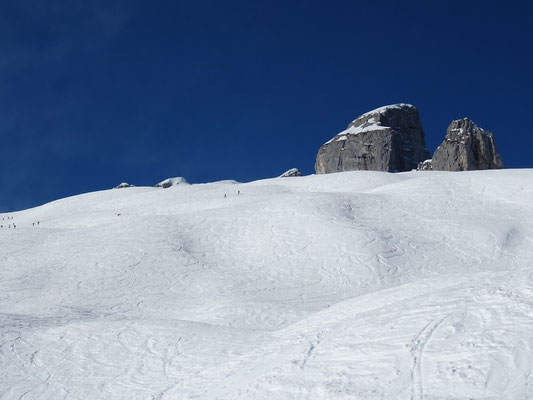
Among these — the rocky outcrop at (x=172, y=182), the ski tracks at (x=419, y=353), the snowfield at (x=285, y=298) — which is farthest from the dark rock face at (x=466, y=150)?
the ski tracks at (x=419, y=353)

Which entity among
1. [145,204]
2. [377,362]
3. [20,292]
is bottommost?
[377,362]

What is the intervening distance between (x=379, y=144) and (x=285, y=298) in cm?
9184

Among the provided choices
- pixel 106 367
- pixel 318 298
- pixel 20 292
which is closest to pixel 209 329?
pixel 106 367

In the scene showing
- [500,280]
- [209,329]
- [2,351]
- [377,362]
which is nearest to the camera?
[377,362]

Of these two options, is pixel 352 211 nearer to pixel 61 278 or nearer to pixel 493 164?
pixel 61 278

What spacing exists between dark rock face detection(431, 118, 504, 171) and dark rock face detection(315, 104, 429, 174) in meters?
18.3

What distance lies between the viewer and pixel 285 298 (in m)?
Result: 20.1

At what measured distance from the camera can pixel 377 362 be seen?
31.6 feet

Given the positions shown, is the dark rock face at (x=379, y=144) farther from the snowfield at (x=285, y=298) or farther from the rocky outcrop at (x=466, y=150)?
the snowfield at (x=285, y=298)

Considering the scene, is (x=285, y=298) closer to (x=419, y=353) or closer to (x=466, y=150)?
(x=419, y=353)

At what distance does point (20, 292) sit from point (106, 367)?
11.0 meters

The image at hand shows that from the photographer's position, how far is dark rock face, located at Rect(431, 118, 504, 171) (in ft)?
278

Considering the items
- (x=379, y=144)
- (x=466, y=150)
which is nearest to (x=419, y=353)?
(x=466, y=150)

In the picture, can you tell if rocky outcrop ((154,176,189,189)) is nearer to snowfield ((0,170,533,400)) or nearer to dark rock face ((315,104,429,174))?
dark rock face ((315,104,429,174))
